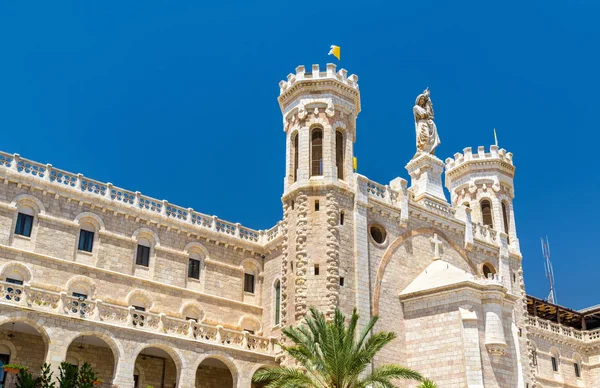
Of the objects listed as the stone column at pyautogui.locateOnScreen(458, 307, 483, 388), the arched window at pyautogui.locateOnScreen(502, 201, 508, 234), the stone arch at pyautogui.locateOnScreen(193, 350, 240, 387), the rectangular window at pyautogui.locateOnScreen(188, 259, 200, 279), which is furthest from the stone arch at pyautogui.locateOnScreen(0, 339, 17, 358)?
the arched window at pyautogui.locateOnScreen(502, 201, 508, 234)

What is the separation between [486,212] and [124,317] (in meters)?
28.8

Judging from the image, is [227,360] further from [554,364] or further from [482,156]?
[554,364]

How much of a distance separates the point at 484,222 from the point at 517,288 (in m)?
5.76

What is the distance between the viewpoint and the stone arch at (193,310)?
38.1 meters

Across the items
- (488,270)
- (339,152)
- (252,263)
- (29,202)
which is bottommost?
(252,263)

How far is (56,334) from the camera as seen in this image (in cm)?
2906

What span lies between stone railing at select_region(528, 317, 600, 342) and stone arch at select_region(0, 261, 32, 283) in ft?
123

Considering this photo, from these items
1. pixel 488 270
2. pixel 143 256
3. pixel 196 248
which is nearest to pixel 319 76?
pixel 196 248

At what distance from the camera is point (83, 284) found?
35062 mm

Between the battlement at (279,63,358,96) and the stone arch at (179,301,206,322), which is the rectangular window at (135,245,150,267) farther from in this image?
the battlement at (279,63,358,96)

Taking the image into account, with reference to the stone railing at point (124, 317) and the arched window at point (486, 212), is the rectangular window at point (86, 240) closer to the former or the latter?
the stone railing at point (124, 317)

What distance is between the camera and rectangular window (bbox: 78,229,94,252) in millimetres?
36000

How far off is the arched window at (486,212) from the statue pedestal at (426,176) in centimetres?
516

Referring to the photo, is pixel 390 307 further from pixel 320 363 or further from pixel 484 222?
pixel 484 222
